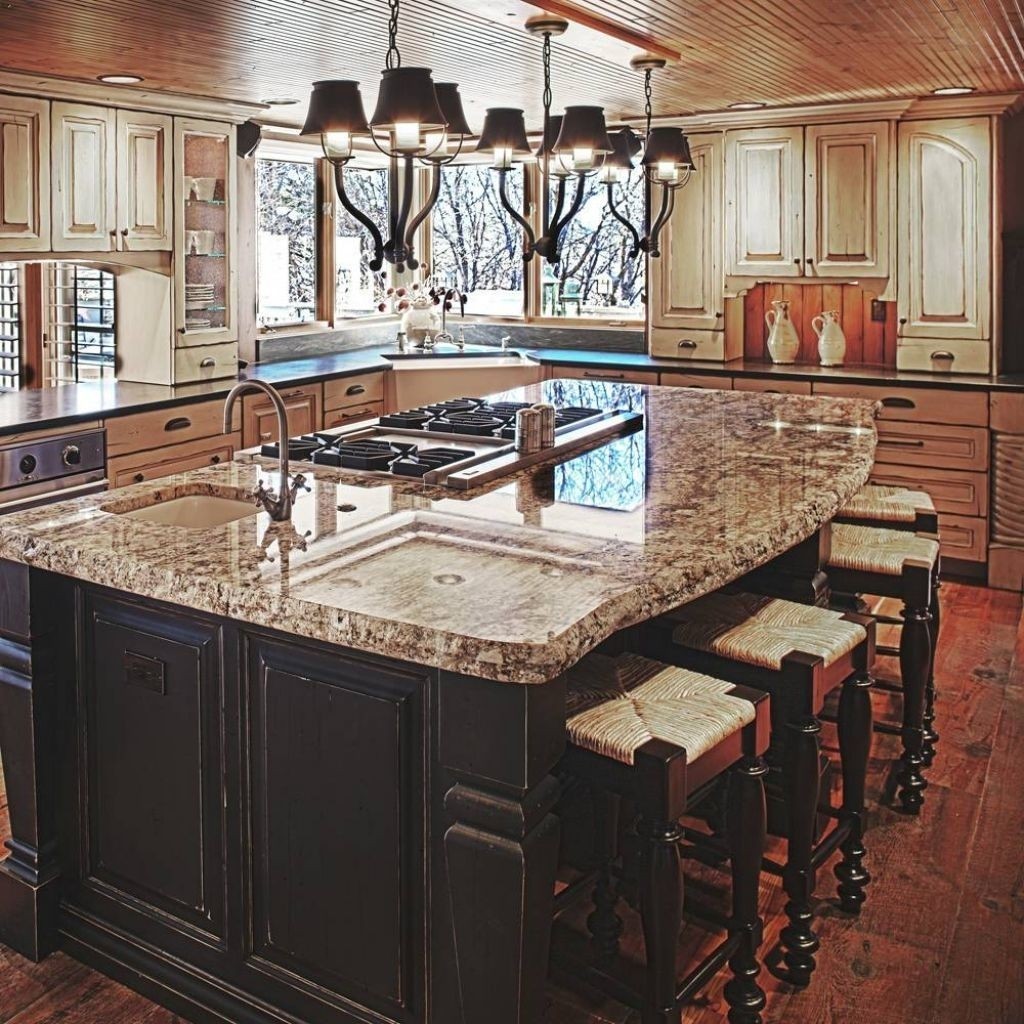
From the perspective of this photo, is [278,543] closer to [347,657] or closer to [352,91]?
[347,657]

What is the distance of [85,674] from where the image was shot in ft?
8.28

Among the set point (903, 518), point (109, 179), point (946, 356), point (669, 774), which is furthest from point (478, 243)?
point (669, 774)

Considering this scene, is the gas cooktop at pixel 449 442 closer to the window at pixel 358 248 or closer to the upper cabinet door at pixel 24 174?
the upper cabinet door at pixel 24 174

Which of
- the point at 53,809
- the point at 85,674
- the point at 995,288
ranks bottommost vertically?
the point at 53,809

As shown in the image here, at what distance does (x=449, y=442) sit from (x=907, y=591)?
143 cm

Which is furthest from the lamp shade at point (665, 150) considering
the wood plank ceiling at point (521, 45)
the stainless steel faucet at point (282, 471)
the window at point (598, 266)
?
the window at point (598, 266)

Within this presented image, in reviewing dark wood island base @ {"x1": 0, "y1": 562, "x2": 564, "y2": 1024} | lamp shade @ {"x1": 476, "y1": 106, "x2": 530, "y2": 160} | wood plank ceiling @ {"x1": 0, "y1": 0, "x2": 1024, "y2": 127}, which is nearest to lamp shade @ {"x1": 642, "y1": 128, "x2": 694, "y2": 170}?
wood plank ceiling @ {"x1": 0, "y1": 0, "x2": 1024, "y2": 127}

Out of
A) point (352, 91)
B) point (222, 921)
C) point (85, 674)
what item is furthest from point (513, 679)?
point (352, 91)

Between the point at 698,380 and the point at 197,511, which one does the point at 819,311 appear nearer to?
the point at 698,380

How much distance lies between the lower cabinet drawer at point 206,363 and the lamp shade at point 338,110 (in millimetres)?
3105

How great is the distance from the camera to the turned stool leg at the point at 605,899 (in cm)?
260

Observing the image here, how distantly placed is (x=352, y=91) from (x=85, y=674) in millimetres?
1505

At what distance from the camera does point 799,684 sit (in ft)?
8.17

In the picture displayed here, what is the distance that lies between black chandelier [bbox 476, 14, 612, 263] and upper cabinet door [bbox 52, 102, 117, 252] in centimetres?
233
